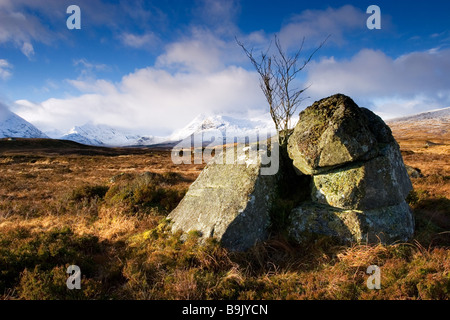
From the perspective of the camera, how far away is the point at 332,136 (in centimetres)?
669

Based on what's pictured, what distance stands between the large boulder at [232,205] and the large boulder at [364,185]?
1.64 meters

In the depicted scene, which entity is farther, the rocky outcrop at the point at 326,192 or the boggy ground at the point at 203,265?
the rocky outcrop at the point at 326,192

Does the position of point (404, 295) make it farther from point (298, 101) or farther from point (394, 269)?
point (298, 101)

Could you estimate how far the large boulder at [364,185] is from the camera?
651cm

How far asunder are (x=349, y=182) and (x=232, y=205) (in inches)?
134

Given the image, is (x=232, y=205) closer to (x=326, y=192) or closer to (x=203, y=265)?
(x=203, y=265)

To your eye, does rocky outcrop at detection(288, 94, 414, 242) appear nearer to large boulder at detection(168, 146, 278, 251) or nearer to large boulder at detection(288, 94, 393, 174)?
large boulder at detection(288, 94, 393, 174)

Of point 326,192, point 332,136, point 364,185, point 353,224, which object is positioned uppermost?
point 332,136

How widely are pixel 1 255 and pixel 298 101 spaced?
1052 centimetres

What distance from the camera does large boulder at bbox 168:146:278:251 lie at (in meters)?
6.47

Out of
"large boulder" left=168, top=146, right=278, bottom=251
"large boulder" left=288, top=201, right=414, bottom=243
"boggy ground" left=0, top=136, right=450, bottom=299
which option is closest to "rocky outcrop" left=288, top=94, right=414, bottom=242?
"large boulder" left=288, top=201, right=414, bottom=243
